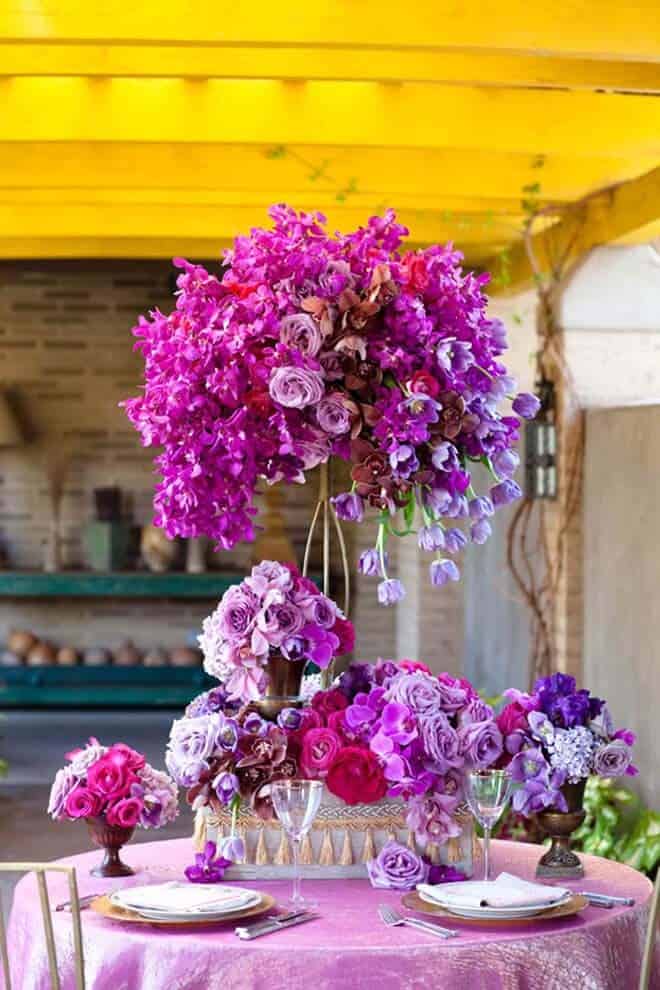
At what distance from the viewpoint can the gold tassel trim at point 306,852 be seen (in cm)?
299

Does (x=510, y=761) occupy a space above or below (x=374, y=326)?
below

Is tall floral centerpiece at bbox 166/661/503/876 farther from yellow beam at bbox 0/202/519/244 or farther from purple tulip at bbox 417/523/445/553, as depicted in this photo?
yellow beam at bbox 0/202/519/244

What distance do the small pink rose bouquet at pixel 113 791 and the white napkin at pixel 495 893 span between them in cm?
48

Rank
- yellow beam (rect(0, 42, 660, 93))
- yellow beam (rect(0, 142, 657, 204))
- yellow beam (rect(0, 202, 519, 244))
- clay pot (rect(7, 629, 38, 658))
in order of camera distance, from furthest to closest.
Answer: clay pot (rect(7, 629, 38, 658)) < yellow beam (rect(0, 202, 519, 244)) < yellow beam (rect(0, 142, 657, 204)) < yellow beam (rect(0, 42, 660, 93))

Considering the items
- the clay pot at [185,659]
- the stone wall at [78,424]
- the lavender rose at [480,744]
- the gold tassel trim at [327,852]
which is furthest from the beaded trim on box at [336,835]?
the stone wall at [78,424]

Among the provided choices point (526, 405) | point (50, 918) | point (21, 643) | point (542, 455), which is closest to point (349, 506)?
point (526, 405)

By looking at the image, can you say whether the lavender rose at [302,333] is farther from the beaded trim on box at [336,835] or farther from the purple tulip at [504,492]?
the beaded trim on box at [336,835]

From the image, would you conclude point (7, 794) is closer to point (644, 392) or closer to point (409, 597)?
point (409, 597)

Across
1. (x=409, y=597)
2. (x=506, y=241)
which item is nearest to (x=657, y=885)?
(x=506, y=241)

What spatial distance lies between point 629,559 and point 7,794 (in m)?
3.38

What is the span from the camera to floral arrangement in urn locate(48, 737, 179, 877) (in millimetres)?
2949

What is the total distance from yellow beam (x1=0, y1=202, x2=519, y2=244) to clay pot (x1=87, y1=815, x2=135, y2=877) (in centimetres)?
481

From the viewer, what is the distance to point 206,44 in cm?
433

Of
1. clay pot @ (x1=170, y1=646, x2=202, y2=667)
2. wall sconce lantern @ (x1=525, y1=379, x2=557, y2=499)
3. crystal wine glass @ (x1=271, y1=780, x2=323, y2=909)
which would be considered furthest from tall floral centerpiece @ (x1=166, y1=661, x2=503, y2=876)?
clay pot @ (x1=170, y1=646, x2=202, y2=667)
